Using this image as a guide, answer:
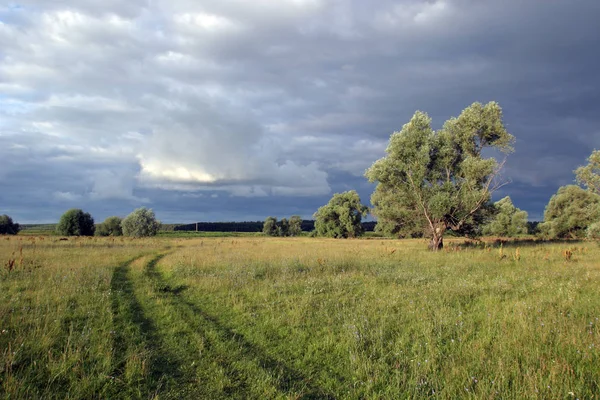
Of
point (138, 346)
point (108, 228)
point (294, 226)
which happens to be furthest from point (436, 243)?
point (108, 228)

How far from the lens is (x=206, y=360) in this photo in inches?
262

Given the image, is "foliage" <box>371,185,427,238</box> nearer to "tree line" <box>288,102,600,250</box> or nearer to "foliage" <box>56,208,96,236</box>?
"tree line" <box>288,102,600,250</box>

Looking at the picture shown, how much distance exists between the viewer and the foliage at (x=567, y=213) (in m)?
50.4

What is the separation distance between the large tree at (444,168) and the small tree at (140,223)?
201ft

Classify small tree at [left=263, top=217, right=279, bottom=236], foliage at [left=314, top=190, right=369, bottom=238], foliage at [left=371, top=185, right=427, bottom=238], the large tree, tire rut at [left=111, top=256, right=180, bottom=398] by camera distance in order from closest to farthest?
tire rut at [left=111, top=256, right=180, bottom=398], the large tree, foliage at [left=371, top=185, right=427, bottom=238], foliage at [left=314, top=190, right=369, bottom=238], small tree at [left=263, top=217, right=279, bottom=236]

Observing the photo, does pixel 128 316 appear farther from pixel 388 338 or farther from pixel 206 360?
pixel 388 338

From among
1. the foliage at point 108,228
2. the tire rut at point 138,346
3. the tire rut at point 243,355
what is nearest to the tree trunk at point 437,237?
the tire rut at point 243,355

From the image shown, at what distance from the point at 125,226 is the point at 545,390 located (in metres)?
83.5

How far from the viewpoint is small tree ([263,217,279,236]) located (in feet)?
390

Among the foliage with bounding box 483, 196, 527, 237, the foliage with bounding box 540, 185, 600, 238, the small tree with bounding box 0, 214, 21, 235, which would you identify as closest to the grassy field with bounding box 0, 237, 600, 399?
the foliage with bounding box 540, 185, 600, 238

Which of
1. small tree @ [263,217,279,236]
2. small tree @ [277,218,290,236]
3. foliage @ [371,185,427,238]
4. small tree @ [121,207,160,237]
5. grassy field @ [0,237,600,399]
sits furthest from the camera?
small tree @ [277,218,290,236]

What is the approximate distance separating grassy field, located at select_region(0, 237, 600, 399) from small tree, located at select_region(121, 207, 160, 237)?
208 ft

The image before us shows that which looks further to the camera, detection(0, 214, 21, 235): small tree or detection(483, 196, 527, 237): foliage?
detection(0, 214, 21, 235): small tree

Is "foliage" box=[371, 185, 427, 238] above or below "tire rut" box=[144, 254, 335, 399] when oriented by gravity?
above
